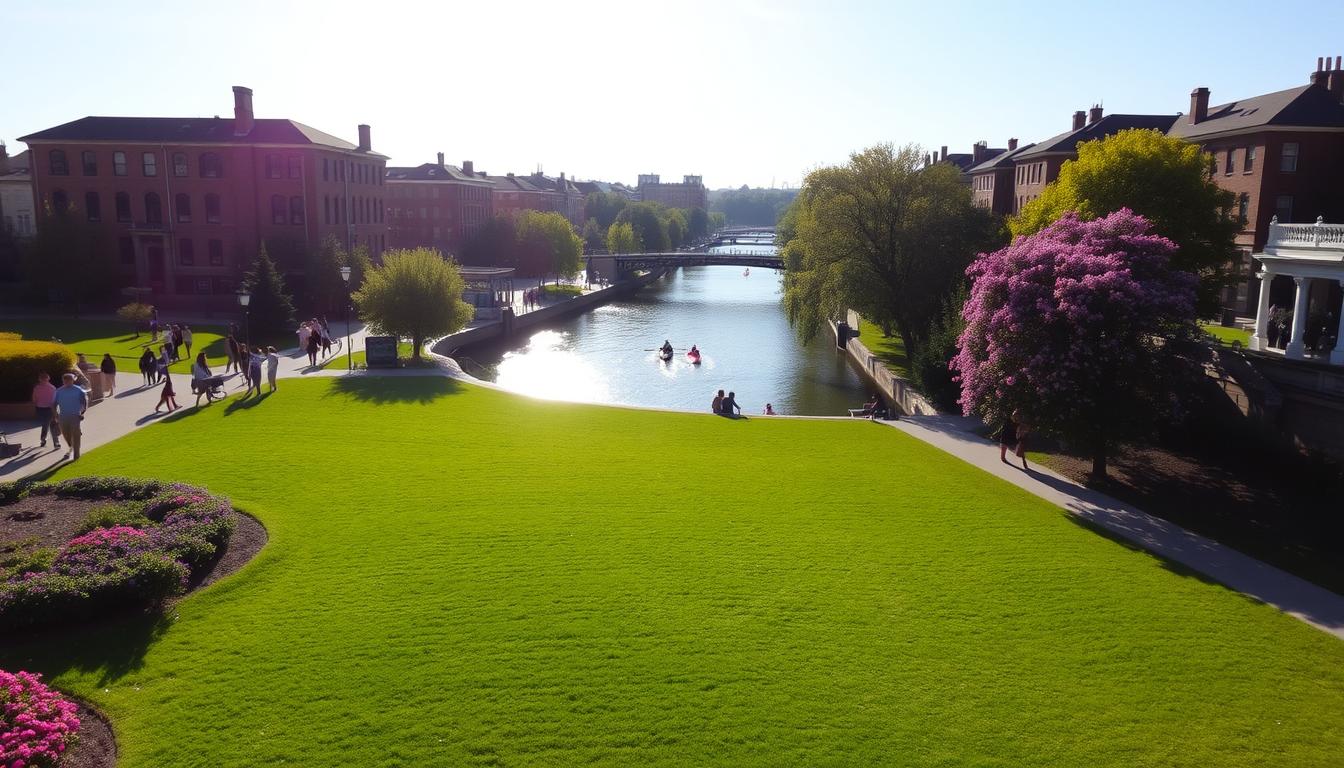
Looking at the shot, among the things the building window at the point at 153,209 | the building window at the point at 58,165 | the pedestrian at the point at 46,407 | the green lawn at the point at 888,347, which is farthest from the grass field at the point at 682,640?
the building window at the point at 58,165

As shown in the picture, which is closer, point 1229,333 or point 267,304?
point 1229,333

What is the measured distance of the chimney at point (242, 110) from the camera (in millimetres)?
59688

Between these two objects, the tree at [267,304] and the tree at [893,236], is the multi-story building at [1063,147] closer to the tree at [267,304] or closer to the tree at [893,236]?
the tree at [893,236]

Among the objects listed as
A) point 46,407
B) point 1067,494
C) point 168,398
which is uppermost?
point 46,407

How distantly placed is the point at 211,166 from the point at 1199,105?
6289 cm

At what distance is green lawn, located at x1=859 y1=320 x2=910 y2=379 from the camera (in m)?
47.7

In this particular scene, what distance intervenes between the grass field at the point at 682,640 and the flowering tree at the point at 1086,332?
335cm

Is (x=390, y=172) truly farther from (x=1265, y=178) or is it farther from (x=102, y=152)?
(x=1265, y=178)

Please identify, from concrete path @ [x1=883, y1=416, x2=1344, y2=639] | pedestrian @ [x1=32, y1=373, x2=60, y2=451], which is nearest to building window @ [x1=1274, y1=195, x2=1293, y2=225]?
concrete path @ [x1=883, y1=416, x2=1344, y2=639]

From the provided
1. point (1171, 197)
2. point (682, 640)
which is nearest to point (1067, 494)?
point (682, 640)

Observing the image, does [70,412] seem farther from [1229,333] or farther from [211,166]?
[1229,333]

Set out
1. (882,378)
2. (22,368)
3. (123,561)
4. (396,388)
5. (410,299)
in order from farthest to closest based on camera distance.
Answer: (882,378) < (410,299) < (396,388) < (22,368) < (123,561)

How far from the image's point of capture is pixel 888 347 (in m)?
55.9

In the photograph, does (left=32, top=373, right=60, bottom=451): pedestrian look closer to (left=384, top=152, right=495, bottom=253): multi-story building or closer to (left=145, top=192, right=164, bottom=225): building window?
(left=145, top=192, right=164, bottom=225): building window
